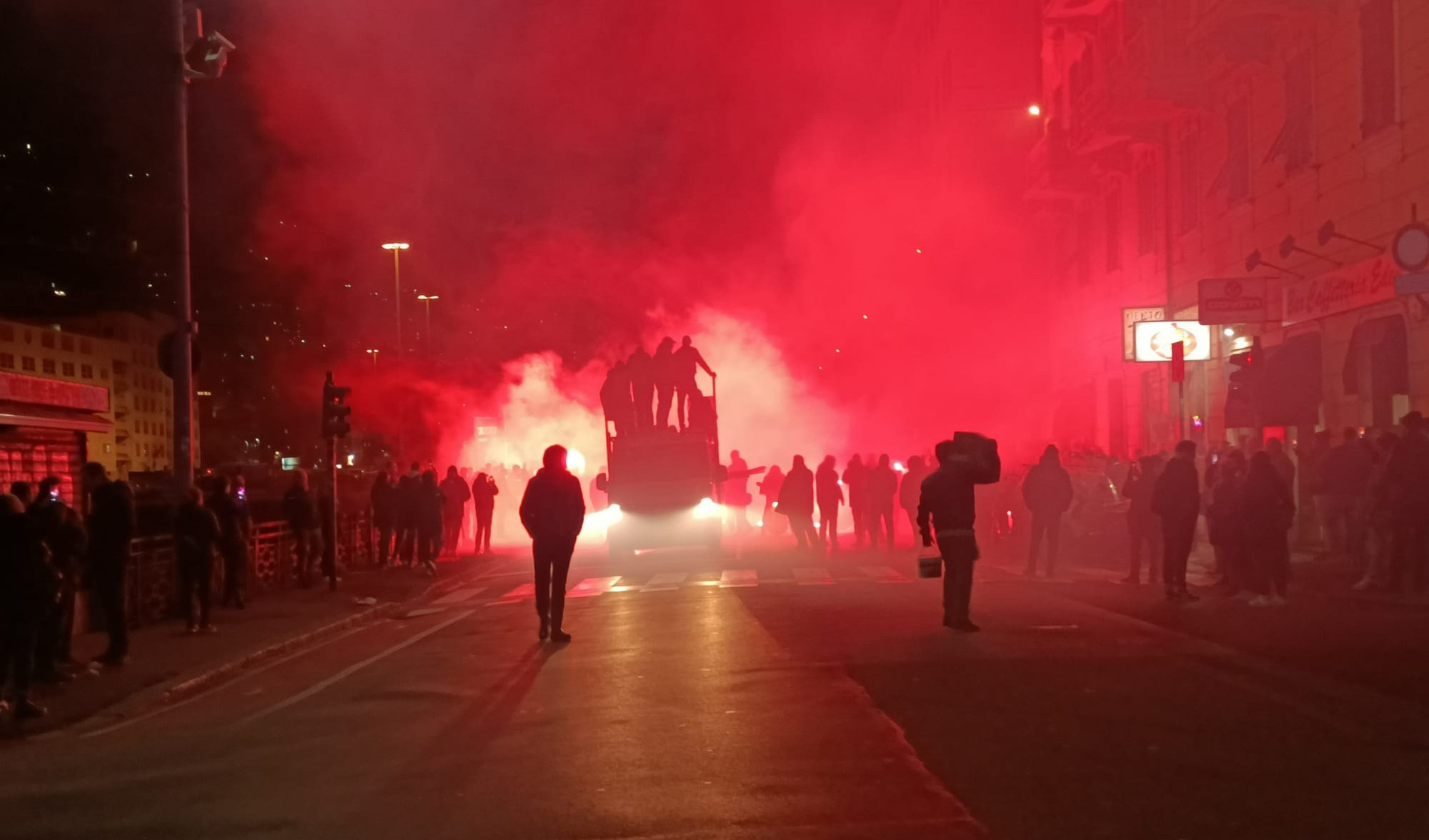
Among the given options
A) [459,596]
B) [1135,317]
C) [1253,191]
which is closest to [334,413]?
[459,596]

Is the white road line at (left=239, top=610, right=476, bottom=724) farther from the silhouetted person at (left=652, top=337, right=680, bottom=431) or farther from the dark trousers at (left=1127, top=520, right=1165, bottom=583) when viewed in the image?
the silhouetted person at (left=652, top=337, right=680, bottom=431)

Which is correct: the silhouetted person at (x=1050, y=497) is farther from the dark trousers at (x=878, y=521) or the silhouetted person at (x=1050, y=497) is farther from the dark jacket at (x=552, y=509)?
the dark jacket at (x=552, y=509)

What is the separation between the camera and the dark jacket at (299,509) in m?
20.0

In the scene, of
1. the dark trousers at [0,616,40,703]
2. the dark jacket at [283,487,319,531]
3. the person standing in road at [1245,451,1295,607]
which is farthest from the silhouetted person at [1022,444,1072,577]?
the dark trousers at [0,616,40,703]

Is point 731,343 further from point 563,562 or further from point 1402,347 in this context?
point 563,562

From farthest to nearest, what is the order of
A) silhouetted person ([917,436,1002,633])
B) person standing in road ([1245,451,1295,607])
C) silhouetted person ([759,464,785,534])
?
silhouetted person ([759,464,785,534]) < person standing in road ([1245,451,1295,607]) < silhouetted person ([917,436,1002,633])

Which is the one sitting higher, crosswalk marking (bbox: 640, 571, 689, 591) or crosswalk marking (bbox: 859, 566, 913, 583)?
crosswalk marking (bbox: 859, 566, 913, 583)

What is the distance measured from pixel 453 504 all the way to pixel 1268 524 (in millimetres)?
17383

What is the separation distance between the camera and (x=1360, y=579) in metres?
16.3

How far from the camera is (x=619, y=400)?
24766mm

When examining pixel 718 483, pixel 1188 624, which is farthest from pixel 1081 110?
pixel 1188 624

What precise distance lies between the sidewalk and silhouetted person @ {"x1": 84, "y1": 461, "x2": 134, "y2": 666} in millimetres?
268

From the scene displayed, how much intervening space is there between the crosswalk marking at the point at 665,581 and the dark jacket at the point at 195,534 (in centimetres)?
560

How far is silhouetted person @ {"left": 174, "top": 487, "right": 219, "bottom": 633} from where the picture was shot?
14633 millimetres
